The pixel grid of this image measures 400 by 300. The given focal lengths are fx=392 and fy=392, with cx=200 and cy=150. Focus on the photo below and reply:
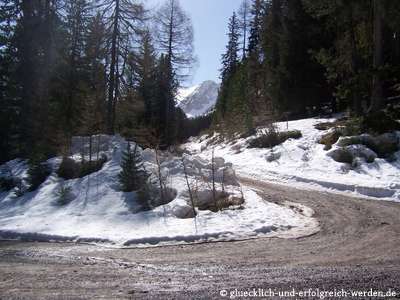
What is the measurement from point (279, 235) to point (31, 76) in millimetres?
17972

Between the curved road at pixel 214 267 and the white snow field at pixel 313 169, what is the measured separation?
3.93 meters

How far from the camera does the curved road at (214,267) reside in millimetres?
5016

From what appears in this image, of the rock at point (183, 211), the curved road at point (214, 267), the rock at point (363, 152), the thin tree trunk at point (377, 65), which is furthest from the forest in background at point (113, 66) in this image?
the curved road at point (214, 267)

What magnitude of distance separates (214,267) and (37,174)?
10150mm

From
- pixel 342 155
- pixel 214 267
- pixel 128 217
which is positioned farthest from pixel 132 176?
pixel 342 155

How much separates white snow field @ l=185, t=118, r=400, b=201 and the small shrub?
8379 mm

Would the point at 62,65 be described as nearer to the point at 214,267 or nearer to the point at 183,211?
the point at 183,211

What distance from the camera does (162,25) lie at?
31.1 metres

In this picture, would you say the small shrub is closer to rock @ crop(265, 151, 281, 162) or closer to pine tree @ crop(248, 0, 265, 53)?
rock @ crop(265, 151, 281, 162)

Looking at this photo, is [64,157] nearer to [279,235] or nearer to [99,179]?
[99,179]

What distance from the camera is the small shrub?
13906mm

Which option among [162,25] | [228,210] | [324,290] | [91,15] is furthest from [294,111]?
[324,290]

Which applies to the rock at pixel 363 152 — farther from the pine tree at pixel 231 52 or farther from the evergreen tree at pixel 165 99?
the pine tree at pixel 231 52

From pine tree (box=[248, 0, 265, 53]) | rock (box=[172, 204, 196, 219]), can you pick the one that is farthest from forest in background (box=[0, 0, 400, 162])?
pine tree (box=[248, 0, 265, 53])
